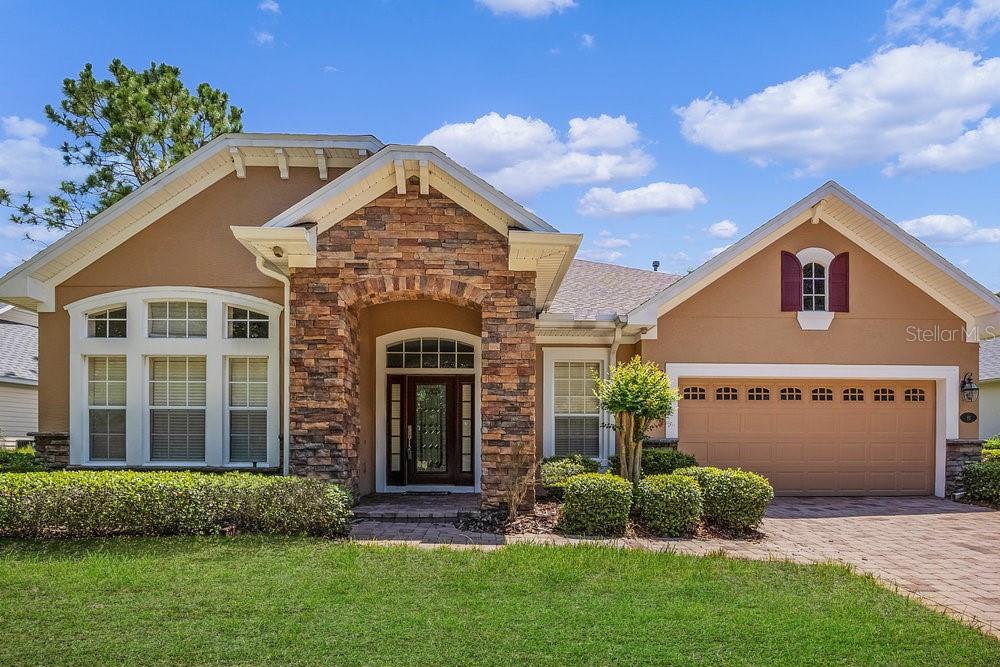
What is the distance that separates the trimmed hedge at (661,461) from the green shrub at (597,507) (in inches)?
100.0

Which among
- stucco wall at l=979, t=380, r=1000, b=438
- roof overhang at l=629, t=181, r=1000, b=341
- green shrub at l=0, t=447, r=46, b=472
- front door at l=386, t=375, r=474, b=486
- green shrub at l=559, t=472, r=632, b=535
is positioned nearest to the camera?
green shrub at l=559, t=472, r=632, b=535

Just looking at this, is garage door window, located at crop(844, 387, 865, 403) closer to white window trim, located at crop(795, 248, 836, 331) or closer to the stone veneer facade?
white window trim, located at crop(795, 248, 836, 331)

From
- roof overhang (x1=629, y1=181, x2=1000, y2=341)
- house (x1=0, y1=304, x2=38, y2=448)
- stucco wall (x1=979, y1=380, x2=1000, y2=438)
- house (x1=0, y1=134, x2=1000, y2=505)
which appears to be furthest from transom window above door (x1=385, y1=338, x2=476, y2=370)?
stucco wall (x1=979, y1=380, x2=1000, y2=438)

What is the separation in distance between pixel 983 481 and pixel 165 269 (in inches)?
534

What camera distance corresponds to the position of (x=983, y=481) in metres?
12.6

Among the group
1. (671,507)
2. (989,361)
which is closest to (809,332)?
(671,507)

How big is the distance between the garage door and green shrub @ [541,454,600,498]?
1.86 metres

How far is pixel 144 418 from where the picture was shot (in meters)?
11.5

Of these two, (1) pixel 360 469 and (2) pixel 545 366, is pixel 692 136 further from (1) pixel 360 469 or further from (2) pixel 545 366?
(1) pixel 360 469

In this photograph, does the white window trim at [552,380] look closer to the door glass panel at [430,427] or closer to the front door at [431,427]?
the front door at [431,427]

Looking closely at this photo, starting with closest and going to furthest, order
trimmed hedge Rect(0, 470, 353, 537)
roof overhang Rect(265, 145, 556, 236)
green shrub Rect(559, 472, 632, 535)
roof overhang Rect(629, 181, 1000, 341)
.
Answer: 1. trimmed hedge Rect(0, 470, 353, 537)
2. green shrub Rect(559, 472, 632, 535)
3. roof overhang Rect(265, 145, 556, 236)
4. roof overhang Rect(629, 181, 1000, 341)

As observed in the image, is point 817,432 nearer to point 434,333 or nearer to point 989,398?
point 434,333

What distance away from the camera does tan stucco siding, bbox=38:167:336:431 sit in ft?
37.6

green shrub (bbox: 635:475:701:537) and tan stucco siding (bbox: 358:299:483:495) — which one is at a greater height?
tan stucco siding (bbox: 358:299:483:495)
